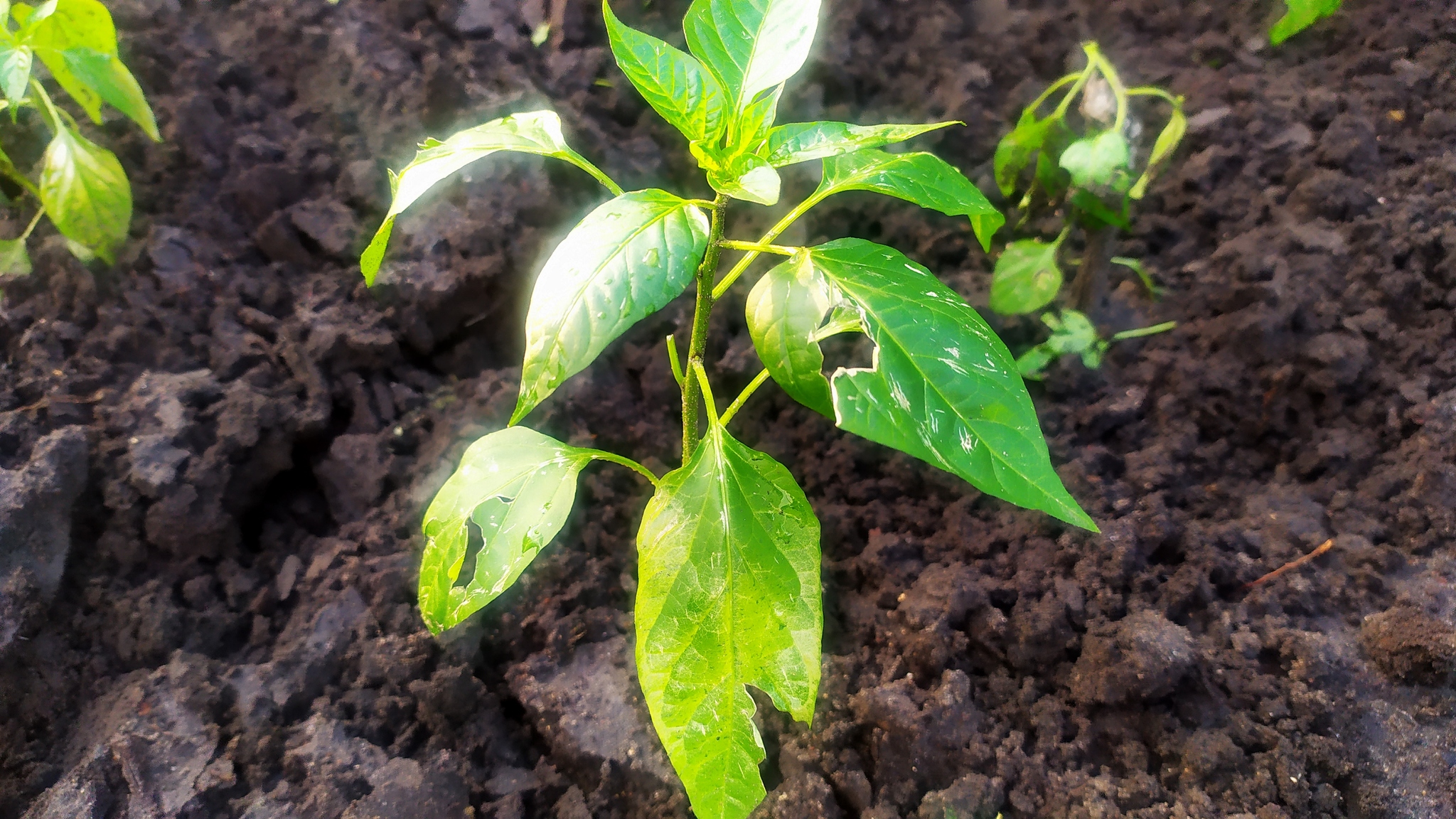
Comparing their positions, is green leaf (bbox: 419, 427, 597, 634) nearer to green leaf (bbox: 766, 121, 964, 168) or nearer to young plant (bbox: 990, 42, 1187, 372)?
green leaf (bbox: 766, 121, 964, 168)

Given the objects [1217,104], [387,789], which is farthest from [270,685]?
[1217,104]

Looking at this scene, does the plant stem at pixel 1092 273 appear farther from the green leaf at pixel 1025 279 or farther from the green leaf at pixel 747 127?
the green leaf at pixel 747 127

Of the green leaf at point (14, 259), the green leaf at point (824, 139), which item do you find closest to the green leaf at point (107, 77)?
the green leaf at point (14, 259)

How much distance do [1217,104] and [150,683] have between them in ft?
10.0

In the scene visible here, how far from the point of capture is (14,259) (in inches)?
67.4

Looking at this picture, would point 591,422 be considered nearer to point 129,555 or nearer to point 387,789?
point 387,789

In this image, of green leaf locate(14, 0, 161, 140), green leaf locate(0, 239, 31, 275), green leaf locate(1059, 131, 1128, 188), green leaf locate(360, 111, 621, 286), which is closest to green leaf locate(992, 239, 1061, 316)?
green leaf locate(1059, 131, 1128, 188)

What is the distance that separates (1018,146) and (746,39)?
42.0 inches

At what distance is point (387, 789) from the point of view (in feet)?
4.03

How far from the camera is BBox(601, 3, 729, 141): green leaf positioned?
3.29ft

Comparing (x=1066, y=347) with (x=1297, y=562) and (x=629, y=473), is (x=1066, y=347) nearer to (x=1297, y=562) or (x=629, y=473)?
(x=1297, y=562)

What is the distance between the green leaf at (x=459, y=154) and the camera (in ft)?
3.29

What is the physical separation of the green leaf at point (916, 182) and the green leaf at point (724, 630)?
1.51 ft

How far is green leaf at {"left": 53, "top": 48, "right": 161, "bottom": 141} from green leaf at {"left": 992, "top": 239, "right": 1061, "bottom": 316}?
2023mm
